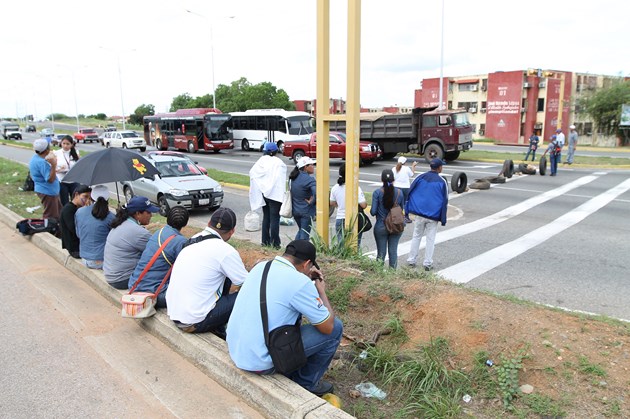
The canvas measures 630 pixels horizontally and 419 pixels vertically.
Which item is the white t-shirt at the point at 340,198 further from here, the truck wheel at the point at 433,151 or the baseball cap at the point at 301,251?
the truck wheel at the point at 433,151

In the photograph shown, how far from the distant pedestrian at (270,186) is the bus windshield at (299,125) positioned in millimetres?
25464

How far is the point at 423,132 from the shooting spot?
23766 mm

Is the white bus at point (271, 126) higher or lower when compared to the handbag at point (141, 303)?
higher

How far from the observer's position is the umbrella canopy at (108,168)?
20.9 feet

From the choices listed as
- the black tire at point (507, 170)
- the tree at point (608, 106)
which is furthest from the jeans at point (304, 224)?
the tree at point (608, 106)

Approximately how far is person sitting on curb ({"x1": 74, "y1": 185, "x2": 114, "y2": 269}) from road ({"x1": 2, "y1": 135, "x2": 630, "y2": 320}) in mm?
3180

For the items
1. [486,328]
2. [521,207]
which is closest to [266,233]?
[486,328]

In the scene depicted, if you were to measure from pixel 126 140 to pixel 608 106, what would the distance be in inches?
1838

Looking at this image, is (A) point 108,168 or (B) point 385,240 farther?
(B) point 385,240

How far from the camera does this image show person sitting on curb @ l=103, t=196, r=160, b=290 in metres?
5.30

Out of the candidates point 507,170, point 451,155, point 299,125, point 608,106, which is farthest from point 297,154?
point 608,106

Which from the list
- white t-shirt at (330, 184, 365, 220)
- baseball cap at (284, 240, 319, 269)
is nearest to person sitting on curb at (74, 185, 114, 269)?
white t-shirt at (330, 184, 365, 220)

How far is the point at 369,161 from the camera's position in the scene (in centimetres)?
2375

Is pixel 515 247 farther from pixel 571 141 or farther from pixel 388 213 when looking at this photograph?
pixel 571 141
